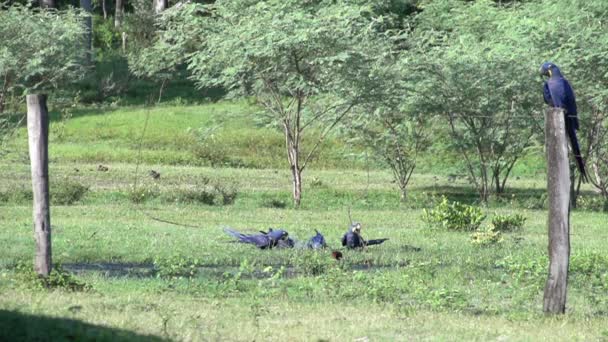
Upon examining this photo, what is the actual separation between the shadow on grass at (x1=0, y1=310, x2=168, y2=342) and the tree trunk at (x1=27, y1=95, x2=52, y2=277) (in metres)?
2.50

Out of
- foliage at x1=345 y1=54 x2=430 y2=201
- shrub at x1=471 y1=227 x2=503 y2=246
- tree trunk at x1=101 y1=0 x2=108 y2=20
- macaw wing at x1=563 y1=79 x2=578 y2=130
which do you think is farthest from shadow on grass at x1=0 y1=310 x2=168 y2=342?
tree trunk at x1=101 y1=0 x2=108 y2=20

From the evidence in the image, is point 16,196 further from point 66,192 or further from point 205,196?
point 205,196

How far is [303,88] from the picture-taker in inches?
939

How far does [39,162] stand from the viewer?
1059 centimetres

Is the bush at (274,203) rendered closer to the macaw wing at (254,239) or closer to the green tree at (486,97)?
the green tree at (486,97)

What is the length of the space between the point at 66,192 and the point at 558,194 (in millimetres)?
13689

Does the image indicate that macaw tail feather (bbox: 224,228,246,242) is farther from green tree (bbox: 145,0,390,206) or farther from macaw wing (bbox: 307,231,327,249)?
green tree (bbox: 145,0,390,206)

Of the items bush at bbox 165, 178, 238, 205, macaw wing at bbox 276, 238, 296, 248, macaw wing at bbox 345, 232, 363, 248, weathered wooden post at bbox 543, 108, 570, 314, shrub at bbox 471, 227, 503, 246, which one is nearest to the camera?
weathered wooden post at bbox 543, 108, 570, 314

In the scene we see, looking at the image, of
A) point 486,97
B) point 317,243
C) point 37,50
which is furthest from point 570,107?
point 37,50

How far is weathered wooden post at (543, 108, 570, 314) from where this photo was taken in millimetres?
10266

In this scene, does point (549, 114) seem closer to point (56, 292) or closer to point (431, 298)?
point (431, 298)

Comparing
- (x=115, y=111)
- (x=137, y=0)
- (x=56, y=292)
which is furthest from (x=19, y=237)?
(x=137, y=0)

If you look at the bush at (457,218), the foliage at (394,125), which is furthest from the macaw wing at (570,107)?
the foliage at (394,125)

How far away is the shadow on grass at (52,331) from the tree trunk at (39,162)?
2.50 m
